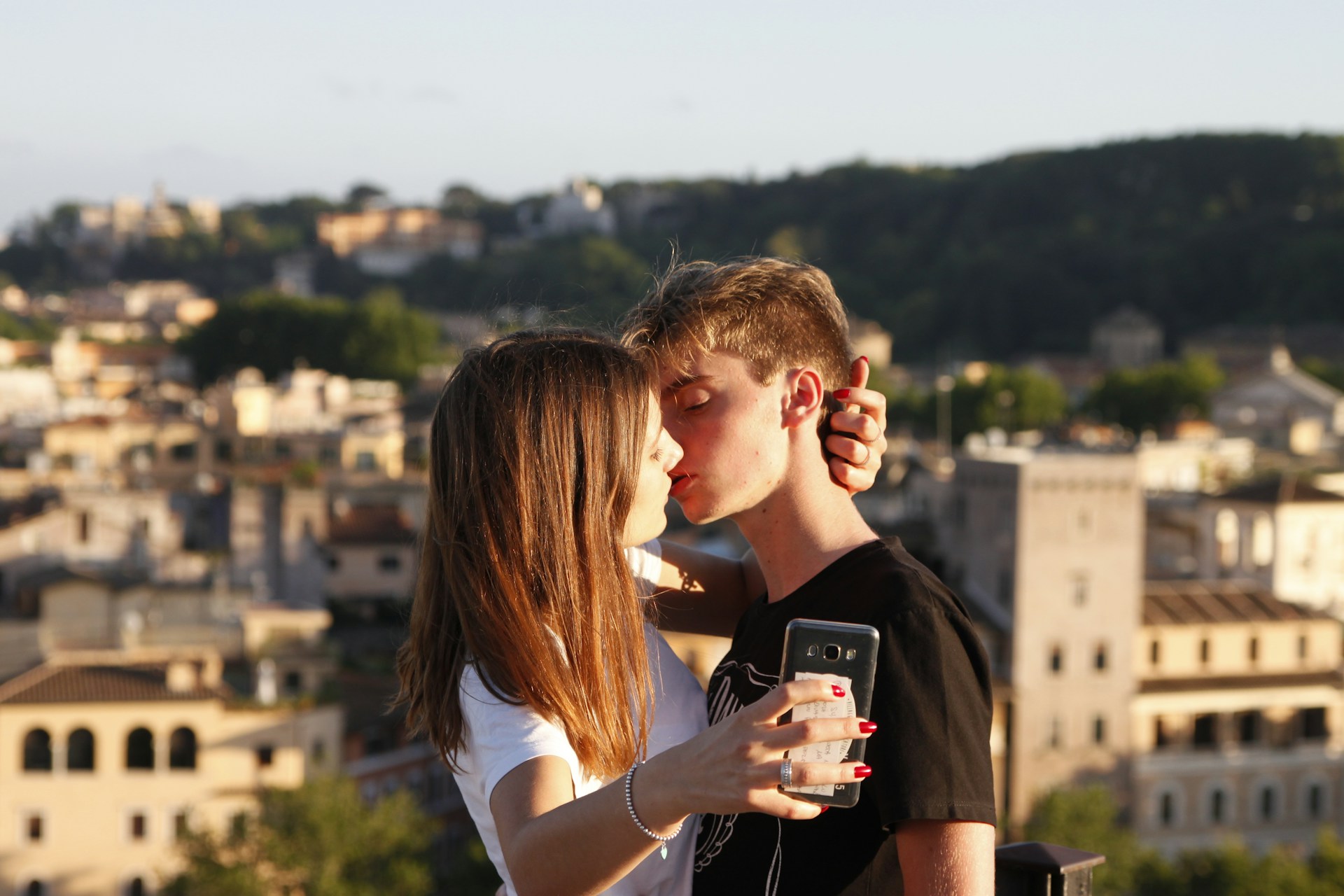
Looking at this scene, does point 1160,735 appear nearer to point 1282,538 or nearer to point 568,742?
point 1282,538

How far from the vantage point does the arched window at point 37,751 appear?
20.0 metres

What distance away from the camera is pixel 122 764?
20.4 m

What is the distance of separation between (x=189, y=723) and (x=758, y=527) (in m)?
19.2

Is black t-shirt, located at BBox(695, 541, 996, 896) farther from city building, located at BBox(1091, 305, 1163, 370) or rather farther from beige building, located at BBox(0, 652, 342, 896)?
city building, located at BBox(1091, 305, 1163, 370)

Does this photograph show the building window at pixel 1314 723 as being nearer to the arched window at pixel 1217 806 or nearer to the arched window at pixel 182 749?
the arched window at pixel 1217 806

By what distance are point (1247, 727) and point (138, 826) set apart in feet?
52.6

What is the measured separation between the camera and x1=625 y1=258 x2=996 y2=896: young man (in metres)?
1.95

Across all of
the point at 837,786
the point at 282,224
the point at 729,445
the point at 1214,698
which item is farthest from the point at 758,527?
the point at 282,224

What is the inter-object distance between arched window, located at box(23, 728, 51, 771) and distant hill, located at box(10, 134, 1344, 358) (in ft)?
147

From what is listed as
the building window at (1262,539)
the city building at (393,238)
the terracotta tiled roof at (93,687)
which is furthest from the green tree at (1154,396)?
the city building at (393,238)

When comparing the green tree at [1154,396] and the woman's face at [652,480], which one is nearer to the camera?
the woman's face at [652,480]

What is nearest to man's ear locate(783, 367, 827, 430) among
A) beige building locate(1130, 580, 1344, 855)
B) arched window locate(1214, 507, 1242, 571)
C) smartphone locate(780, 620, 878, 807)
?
smartphone locate(780, 620, 878, 807)

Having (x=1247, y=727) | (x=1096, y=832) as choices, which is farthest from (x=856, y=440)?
(x=1247, y=727)

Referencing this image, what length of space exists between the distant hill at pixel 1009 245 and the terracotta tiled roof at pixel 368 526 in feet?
108
